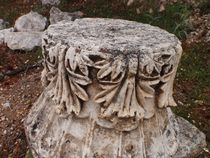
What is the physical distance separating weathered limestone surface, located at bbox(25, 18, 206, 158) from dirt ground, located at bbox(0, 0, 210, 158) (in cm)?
83

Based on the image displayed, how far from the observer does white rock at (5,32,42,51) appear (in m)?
7.41

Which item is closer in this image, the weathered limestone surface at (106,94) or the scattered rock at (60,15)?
the weathered limestone surface at (106,94)

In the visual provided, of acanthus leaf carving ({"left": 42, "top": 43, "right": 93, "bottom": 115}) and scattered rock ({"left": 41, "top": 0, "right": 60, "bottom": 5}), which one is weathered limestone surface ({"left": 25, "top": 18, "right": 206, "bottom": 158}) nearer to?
acanthus leaf carving ({"left": 42, "top": 43, "right": 93, "bottom": 115})

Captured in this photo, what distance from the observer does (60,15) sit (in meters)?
8.59

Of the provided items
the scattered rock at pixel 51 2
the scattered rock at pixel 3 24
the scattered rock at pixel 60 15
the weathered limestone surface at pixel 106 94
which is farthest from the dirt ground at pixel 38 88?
the scattered rock at pixel 51 2

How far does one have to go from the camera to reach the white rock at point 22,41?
7410 mm

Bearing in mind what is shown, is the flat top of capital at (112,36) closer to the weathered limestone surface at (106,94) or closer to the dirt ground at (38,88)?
the weathered limestone surface at (106,94)

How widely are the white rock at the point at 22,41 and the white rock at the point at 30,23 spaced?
0.40 metres

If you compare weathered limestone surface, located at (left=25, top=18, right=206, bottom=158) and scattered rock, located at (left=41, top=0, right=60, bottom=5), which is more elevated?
weathered limestone surface, located at (left=25, top=18, right=206, bottom=158)

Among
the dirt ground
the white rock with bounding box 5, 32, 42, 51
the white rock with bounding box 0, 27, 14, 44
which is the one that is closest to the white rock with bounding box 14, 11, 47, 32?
the white rock with bounding box 0, 27, 14, 44

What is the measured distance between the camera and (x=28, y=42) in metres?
7.45

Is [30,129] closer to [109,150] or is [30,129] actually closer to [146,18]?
[109,150]

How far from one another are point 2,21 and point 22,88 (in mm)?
2869

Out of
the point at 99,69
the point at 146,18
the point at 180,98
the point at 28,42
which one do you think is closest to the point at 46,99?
the point at 99,69
